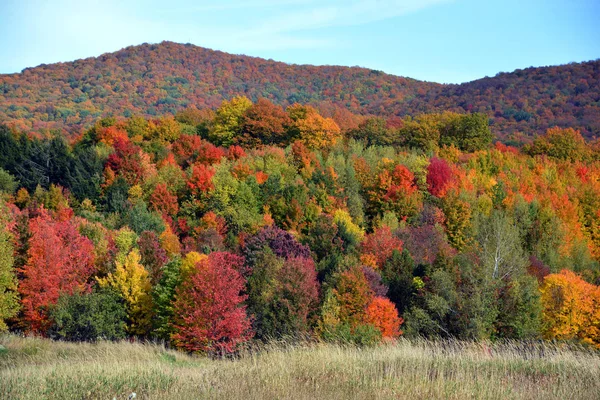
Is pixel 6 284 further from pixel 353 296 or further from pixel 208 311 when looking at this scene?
pixel 353 296

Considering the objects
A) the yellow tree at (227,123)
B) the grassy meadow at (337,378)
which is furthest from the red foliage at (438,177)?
the grassy meadow at (337,378)

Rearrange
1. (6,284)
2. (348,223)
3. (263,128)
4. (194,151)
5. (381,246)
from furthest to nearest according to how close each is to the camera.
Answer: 1. (263,128)
2. (194,151)
3. (348,223)
4. (381,246)
5. (6,284)

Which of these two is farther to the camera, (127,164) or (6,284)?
(127,164)

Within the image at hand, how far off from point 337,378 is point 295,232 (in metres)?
46.3

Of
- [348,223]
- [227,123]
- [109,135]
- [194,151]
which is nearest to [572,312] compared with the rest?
[348,223]

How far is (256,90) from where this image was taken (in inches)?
6314

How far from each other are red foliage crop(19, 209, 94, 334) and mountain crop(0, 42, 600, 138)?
229 ft

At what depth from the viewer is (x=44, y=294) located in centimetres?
3497

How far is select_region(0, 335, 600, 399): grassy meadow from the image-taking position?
31.1 ft

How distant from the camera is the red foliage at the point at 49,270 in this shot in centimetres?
3462

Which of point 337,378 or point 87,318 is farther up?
point 337,378

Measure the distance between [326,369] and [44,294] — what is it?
2866 centimetres

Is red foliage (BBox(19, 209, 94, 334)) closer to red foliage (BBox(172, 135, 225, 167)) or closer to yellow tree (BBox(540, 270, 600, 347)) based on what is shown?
yellow tree (BBox(540, 270, 600, 347))

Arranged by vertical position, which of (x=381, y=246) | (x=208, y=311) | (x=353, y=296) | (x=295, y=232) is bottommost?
(x=353, y=296)
